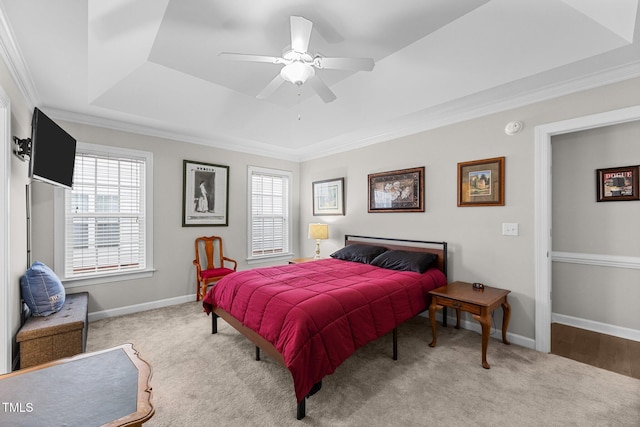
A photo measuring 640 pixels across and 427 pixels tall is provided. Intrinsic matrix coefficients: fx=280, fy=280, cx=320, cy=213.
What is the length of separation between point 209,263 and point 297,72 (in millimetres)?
3319

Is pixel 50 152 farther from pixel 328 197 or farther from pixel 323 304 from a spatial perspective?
pixel 328 197

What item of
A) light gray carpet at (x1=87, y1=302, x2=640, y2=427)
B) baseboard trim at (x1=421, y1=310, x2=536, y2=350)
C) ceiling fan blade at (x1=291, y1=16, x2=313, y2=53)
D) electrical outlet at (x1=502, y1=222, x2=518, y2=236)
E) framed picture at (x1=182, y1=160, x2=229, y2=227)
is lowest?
light gray carpet at (x1=87, y1=302, x2=640, y2=427)

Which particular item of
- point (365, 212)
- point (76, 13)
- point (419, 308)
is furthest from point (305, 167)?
point (76, 13)

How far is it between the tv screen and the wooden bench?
1.22 meters

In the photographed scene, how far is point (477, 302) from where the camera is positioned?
2.48 meters

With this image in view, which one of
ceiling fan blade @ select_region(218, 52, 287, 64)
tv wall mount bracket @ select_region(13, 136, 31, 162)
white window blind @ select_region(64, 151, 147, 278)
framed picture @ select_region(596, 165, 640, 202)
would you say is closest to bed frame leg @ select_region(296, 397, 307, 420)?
ceiling fan blade @ select_region(218, 52, 287, 64)

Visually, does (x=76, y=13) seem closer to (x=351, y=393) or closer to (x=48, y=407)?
(x=48, y=407)

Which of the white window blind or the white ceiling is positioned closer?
the white ceiling

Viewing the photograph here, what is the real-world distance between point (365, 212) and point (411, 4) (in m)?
2.84

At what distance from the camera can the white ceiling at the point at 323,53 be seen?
1992mm

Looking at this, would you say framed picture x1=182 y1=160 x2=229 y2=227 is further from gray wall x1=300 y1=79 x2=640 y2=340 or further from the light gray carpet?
gray wall x1=300 y1=79 x2=640 y2=340

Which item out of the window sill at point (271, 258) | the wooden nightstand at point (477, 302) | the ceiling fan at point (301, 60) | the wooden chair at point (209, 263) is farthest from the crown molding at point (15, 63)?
the wooden nightstand at point (477, 302)

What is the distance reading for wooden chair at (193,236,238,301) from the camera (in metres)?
4.01

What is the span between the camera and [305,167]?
557cm
